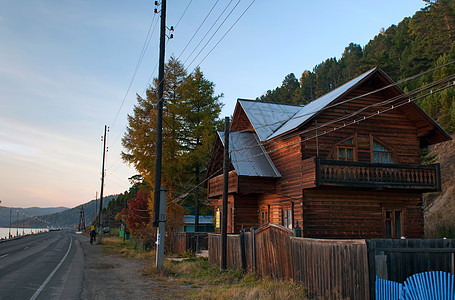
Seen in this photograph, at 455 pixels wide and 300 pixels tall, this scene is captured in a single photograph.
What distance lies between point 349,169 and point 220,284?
30.1 feet

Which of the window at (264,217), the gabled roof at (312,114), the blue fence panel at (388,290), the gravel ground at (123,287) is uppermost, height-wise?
the gabled roof at (312,114)

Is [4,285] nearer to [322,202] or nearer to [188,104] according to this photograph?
[322,202]

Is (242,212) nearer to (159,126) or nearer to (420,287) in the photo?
(159,126)

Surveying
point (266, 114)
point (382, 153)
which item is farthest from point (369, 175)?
point (266, 114)

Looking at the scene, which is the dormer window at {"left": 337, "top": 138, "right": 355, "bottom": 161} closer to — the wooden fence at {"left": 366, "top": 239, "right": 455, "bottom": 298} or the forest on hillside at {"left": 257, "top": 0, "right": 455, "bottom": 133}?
the wooden fence at {"left": 366, "top": 239, "right": 455, "bottom": 298}

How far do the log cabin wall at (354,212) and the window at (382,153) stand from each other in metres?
2.00

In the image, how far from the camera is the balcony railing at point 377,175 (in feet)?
63.9

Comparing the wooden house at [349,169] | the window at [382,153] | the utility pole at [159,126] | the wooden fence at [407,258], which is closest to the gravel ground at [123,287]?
the utility pole at [159,126]

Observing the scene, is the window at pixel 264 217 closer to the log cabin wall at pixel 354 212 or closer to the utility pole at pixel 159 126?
the log cabin wall at pixel 354 212

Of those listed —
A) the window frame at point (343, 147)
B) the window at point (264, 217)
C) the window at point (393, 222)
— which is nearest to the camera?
the window frame at point (343, 147)

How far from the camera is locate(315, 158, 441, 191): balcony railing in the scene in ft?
63.9

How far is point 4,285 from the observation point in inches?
537

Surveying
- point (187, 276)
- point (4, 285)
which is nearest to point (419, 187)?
point (187, 276)

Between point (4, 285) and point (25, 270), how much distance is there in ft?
16.5
